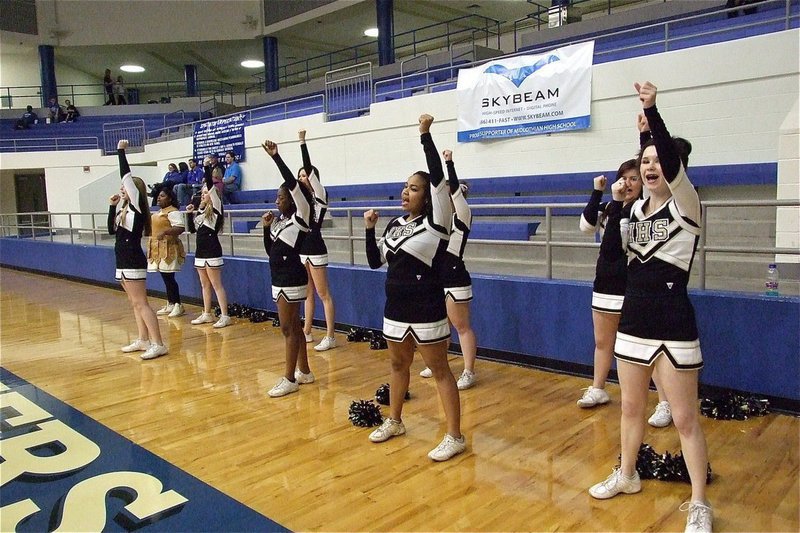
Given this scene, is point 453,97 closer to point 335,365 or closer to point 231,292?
point 231,292

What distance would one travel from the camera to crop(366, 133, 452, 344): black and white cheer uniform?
3.18 m

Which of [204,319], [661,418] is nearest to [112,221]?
[204,319]

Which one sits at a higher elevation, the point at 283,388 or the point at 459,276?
the point at 459,276

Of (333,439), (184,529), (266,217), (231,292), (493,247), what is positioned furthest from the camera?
(231,292)

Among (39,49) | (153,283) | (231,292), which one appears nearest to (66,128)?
(39,49)

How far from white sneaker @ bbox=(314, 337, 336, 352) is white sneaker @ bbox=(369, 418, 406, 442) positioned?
7.27ft

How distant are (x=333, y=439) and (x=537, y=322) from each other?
6.58 feet

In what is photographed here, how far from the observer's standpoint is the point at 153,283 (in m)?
9.51

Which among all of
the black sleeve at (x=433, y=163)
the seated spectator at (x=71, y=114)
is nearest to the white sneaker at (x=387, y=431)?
the black sleeve at (x=433, y=163)

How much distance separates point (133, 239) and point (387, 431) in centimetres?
328

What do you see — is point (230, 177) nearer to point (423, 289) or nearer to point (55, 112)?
point (423, 289)

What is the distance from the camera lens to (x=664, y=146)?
2.23m

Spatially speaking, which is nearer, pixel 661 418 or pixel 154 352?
pixel 661 418

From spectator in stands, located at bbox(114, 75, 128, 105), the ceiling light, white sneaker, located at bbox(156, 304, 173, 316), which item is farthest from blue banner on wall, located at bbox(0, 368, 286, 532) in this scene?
spectator in stands, located at bbox(114, 75, 128, 105)
